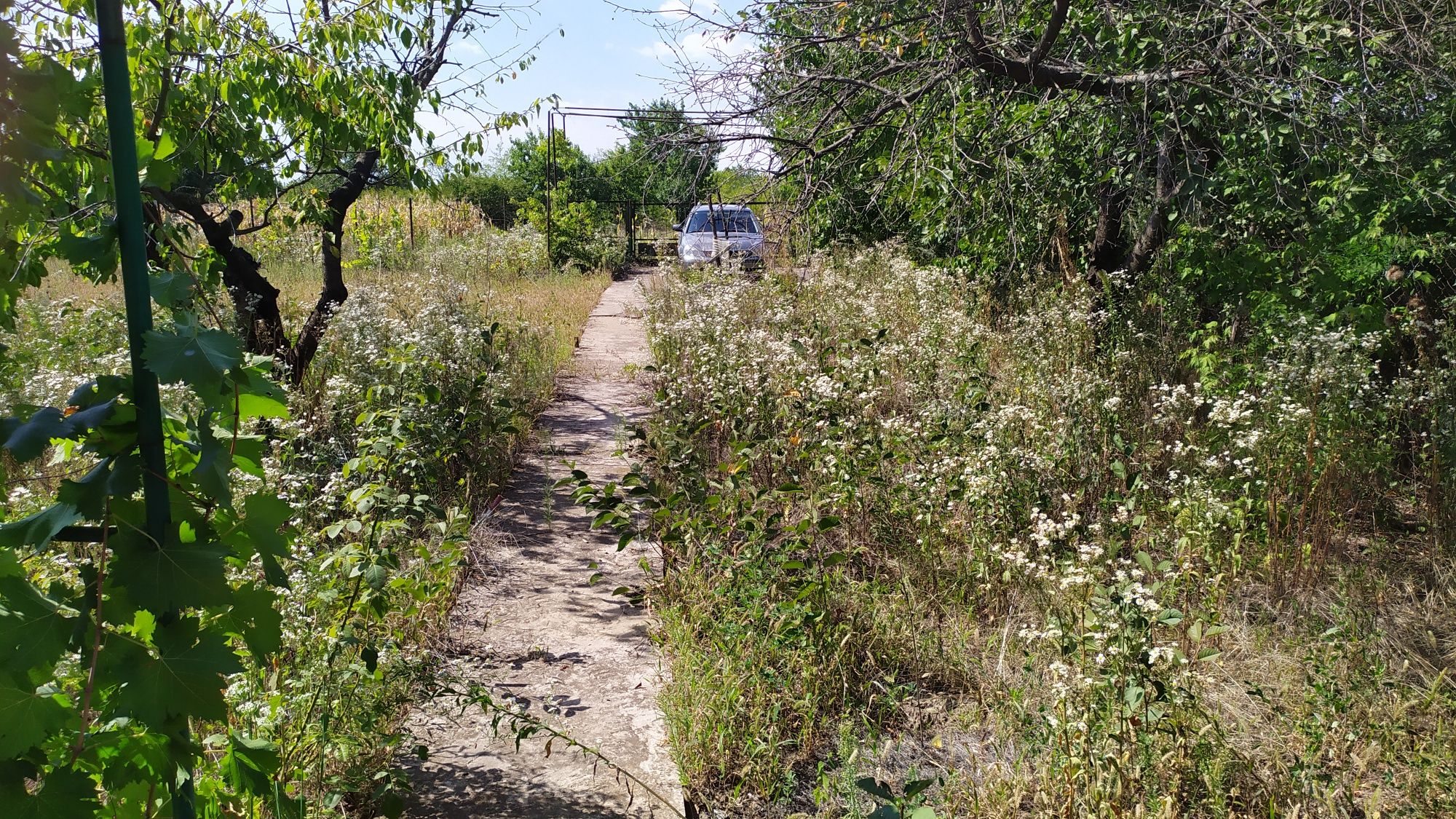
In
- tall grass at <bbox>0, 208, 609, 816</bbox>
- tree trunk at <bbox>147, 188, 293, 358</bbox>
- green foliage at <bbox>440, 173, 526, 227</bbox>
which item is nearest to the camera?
tall grass at <bbox>0, 208, 609, 816</bbox>

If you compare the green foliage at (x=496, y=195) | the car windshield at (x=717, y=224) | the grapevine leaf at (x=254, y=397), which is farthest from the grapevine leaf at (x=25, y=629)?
the green foliage at (x=496, y=195)

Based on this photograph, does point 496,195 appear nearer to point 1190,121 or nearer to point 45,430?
point 1190,121

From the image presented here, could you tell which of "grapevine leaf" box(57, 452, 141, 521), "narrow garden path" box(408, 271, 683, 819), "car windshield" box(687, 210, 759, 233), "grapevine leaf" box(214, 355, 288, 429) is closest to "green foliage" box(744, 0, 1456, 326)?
"narrow garden path" box(408, 271, 683, 819)

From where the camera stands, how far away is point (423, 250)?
1552 centimetres

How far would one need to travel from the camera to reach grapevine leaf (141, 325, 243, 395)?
1080 millimetres

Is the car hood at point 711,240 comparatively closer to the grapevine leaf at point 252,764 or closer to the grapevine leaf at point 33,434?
the grapevine leaf at point 252,764

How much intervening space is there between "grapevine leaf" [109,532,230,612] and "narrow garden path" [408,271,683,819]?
172 centimetres

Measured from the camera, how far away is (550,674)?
348 cm

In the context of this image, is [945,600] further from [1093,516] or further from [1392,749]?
[1392,749]

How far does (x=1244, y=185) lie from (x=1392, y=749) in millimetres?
3946

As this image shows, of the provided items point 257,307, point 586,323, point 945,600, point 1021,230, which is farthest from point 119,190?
point 586,323

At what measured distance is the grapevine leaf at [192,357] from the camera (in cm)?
108

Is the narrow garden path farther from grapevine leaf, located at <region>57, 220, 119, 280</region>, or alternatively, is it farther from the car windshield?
the car windshield

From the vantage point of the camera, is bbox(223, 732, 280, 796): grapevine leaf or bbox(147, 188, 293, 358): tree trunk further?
bbox(147, 188, 293, 358): tree trunk
